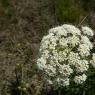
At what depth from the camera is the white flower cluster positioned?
4418 mm

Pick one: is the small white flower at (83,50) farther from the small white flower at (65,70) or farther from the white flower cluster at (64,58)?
the small white flower at (65,70)

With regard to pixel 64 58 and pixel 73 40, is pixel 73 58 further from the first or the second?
pixel 73 40

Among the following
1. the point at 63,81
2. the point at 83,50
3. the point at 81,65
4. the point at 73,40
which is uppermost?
the point at 73,40

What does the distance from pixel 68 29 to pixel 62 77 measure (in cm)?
56

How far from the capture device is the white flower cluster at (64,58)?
4.42m

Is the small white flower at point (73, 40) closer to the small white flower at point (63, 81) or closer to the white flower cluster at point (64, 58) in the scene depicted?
the white flower cluster at point (64, 58)

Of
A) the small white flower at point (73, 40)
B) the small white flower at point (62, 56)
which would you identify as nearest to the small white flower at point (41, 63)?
the small white flower at point (62, 56)

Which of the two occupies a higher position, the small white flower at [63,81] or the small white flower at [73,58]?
the small white flower at [73,58]

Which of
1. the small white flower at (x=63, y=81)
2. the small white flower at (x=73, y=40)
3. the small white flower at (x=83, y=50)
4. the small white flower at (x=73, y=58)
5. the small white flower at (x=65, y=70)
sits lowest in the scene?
the small white flower at (x=63, y=81)

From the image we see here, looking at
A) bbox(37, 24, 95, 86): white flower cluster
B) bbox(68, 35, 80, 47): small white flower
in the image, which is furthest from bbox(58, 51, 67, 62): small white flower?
bbox(68, 35, 80, 47): small white flower

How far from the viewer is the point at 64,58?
4402mm

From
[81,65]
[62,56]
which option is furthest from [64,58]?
[81,65]

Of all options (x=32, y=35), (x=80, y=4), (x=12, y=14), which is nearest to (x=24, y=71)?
(x=32, y=35)

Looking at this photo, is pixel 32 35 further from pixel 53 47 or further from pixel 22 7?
pixel 53 47
